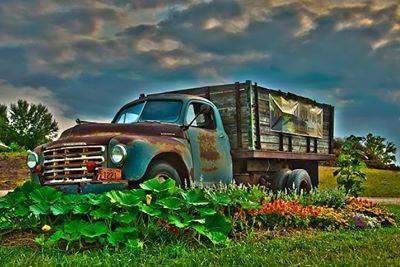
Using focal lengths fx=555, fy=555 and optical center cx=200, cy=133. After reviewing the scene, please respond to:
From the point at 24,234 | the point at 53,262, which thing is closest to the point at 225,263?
the point at 53,262

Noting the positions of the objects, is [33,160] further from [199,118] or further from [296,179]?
[296,179]

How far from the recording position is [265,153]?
34.2ft

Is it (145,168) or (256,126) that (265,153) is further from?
(145,168)

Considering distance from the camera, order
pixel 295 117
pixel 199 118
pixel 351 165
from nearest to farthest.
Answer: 1. pixel 199 118
2. pixel 295 117
3. pixel 351 165

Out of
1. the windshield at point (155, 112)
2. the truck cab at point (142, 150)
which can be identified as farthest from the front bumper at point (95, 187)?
the windshield at point (155, 112)

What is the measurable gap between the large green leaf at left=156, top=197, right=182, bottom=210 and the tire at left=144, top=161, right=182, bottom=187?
116 centimetres

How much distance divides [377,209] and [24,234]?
5.88m

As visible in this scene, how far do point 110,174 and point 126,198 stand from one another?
1.02 meters

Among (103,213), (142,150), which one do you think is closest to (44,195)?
(103,213)

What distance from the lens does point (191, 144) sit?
8.42m

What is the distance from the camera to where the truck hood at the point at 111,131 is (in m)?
7.66

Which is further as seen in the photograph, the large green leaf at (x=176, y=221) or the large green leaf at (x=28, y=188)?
the large green leaf at (x=28, y=188)

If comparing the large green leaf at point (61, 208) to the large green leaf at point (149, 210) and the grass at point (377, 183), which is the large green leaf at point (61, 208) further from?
the grass at point (377, 183)

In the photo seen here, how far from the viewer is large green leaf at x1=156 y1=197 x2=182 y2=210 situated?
6.14 meters
